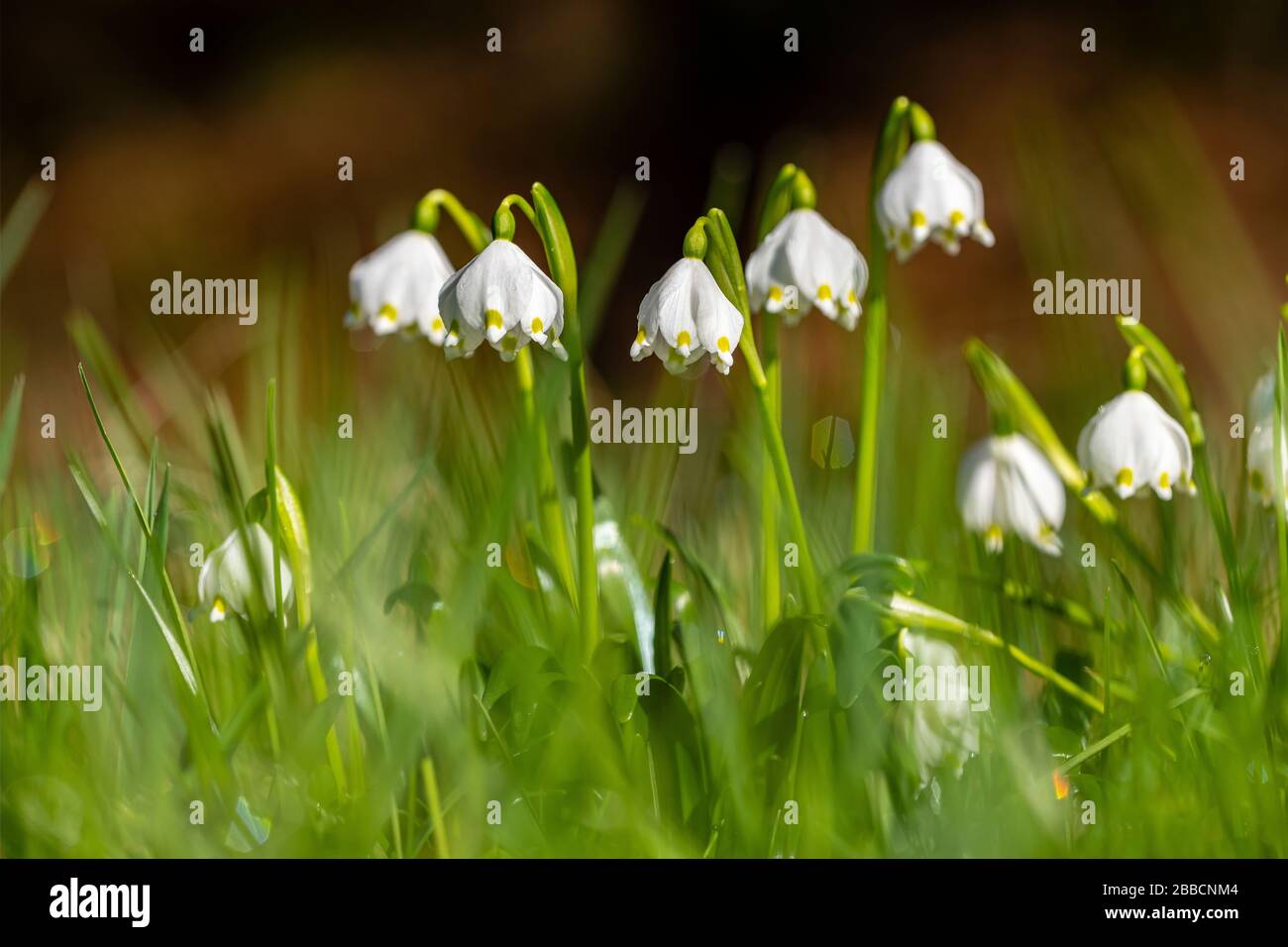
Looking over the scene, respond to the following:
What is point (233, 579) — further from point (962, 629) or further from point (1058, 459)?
point (1058, 459)

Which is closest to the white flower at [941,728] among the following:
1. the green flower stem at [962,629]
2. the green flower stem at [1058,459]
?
the green flower stem at [962,629]

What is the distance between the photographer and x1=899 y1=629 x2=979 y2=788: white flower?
0.83 metres

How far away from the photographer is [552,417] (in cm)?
115

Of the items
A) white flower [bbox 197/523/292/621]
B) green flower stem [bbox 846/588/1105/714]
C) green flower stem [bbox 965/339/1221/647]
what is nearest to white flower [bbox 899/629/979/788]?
green flower stem [bbox 846/588/1105/714]

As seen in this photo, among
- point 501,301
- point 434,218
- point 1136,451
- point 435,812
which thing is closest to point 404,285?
point 434,218

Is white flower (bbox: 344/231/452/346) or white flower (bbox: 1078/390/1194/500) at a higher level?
white flower (bbox: 344/231/452/346)

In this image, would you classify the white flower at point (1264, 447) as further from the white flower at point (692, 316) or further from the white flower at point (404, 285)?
the white flower at point (404, 285)

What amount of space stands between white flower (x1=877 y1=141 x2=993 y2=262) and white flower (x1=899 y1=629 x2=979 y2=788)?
0.31 m

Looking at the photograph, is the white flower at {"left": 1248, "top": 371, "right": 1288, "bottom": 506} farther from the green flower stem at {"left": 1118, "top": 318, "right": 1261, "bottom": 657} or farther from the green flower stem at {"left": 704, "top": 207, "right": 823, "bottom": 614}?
the green flower stem at {"left": 704, "top": 207, "right": 823, "bottom": 614}

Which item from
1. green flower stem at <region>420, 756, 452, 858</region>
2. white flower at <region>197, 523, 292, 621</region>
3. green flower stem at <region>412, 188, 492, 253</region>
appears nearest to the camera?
green flower stem at <region>420, 756, 452, 858</region>

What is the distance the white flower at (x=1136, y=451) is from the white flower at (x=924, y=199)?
0.57ft
